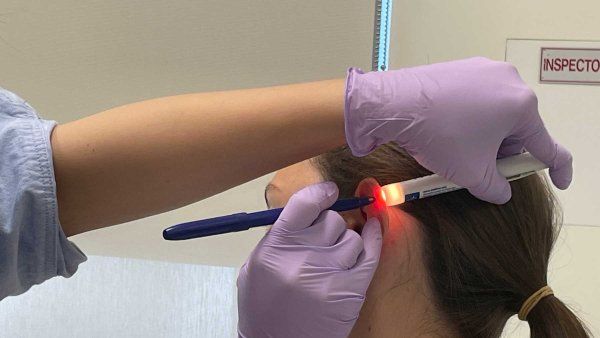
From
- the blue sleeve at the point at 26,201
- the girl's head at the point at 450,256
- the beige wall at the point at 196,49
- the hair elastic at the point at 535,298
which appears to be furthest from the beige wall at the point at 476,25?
the blue sleeve at the point at 26,201

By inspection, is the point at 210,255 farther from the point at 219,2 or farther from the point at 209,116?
the point at 209,116

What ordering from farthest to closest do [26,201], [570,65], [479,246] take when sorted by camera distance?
1. [570,65]
2. [479,246]
3. [26,201]

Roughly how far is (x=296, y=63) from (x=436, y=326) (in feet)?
2.68

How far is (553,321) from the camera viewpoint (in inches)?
36.6

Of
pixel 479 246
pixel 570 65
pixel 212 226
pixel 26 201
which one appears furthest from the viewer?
pixel 570 65

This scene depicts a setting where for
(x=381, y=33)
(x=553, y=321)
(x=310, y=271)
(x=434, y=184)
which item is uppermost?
(x=381, y=33)

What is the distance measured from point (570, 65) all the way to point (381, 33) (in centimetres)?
45

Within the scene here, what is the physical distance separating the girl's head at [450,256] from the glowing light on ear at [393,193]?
1.3 inches

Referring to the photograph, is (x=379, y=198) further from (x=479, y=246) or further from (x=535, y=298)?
(x=535, y=298)

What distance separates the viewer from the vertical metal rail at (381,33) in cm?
154

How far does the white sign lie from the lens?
1.47 m

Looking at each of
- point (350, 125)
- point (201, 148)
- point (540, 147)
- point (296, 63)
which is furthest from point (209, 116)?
point (296, 63)

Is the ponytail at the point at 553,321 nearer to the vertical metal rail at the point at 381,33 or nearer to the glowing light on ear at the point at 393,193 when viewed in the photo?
the glowing light on ear at the point at 393,193

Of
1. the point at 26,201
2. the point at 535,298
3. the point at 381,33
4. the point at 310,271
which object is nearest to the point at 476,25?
the point at 381,33
